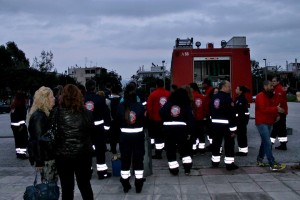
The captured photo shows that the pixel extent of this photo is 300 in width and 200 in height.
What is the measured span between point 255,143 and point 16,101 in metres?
7.30

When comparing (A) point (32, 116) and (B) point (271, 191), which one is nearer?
(A) point (32, 116)

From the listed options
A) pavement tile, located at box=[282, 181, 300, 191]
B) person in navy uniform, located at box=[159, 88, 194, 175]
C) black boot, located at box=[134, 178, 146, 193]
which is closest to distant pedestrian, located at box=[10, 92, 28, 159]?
person in navy uniform, located at box=[159, 88, 194, 175]

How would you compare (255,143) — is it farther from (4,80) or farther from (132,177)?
(4,80)

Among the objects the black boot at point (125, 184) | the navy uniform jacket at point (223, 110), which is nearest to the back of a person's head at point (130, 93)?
the black boot at point (125, 184)

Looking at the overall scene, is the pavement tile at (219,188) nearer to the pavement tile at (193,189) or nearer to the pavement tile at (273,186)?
the pavement tile at (193,189)

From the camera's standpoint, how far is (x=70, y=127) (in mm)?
5141

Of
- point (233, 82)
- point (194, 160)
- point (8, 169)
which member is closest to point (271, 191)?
point (194, 160)

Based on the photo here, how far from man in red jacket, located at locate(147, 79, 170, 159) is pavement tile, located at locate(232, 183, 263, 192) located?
3.33m

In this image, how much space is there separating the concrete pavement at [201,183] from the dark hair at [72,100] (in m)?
2.16

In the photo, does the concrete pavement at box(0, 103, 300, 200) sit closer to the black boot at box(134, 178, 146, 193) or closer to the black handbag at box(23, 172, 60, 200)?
the black boot at box(134, 178, 146, 193)

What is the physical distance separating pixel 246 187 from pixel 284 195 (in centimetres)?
76

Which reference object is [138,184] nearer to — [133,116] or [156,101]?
[133,116]

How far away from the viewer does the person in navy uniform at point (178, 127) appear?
8.31 metres

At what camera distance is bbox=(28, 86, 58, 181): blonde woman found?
504cm
